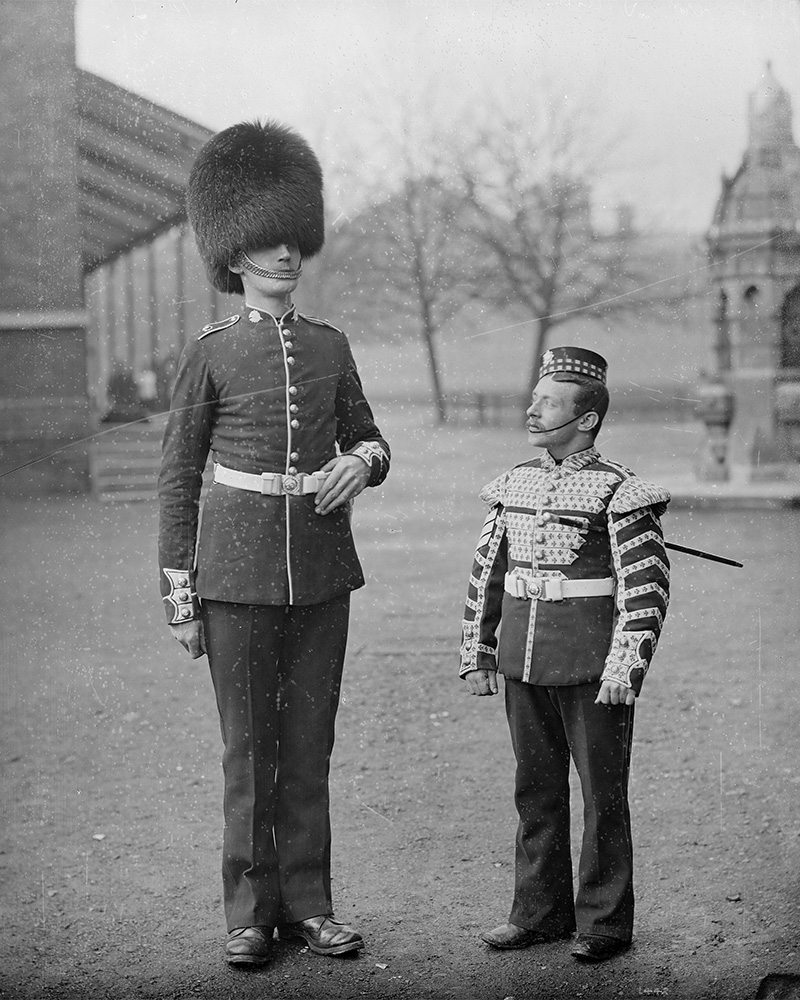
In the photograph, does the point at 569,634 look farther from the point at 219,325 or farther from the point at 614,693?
the point at 219,325

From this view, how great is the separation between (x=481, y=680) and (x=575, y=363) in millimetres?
828

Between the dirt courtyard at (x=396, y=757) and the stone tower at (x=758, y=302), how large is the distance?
22 cm

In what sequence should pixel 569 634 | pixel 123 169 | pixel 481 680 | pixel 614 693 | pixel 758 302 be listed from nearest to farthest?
pixel 614 693, pixel 569 634, pixel 481 680, pixel 123 169, pixel 758 302

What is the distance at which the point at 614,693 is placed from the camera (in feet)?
9.40

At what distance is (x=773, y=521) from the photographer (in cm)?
370

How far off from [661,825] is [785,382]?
1.36 m

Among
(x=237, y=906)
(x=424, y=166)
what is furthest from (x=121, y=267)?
(x=237, y=906)

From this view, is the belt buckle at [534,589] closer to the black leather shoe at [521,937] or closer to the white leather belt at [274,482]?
the white leather belt at [274,482]

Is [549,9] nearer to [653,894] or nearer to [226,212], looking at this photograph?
[226,212]

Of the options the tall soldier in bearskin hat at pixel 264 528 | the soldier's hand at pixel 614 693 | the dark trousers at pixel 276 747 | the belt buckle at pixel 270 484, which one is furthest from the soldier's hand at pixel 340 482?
the soldier's hand at pixel 614 693

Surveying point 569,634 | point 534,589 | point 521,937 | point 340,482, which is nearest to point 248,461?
point 340,482

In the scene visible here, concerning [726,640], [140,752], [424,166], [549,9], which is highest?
[549,9]

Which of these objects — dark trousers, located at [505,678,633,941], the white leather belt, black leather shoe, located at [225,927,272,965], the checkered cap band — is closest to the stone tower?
the checkered cap band

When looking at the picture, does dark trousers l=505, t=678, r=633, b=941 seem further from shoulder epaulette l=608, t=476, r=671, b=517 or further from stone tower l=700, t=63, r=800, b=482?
stone tower l=700, t=63, r=800, b=482
